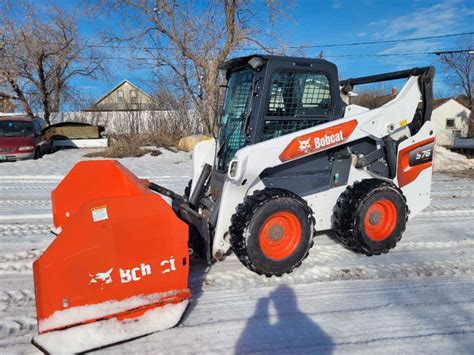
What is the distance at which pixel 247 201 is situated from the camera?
3.21m

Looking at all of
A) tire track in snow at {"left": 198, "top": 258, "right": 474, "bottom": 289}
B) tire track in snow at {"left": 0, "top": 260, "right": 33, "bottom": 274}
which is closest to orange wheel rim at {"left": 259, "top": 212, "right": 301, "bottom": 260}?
tire track in snow at {"left": 198, "top": 258, "right": 474, "bottom": 289}

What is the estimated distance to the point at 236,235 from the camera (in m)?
3.12

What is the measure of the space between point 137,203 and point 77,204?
152cm

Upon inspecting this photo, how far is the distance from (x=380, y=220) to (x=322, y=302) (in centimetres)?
127

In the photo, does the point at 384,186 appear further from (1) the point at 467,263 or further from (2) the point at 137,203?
(2) the point at 137,203

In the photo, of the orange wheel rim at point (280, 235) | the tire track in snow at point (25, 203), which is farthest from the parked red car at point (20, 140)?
the orange wheel rim at point (280, 235)

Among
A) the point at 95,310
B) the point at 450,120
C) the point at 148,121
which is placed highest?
the point at 450,120

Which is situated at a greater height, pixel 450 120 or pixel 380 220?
pixel 450 120

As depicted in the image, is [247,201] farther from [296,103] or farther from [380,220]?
[380,220]

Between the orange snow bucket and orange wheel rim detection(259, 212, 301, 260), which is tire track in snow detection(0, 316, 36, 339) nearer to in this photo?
the orange snow bucket

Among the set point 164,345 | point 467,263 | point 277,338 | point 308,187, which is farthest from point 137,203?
point 467,263

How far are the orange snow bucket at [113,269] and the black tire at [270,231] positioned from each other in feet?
2.18

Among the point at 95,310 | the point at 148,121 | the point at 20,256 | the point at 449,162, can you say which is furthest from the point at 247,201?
the point at 148,121

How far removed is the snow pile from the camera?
11.2m
